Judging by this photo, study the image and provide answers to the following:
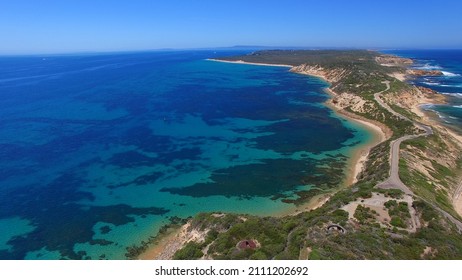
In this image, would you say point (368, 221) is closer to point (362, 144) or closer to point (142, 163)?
point (362, 144)

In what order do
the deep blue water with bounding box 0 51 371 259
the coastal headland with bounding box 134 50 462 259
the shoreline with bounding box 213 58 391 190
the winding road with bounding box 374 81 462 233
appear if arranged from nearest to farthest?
the coastal headland with bounding box 134 50 462 259 → the winding road with bounding box 374 81 462 233 → the deep blue water with bounding box 0 51 371 259 → the shoreline with bounding box 213 58 391 190

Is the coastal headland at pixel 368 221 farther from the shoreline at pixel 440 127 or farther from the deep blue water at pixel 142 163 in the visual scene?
the deep blue water at pixel 142 163

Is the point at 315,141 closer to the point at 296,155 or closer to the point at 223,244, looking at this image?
the point at 296,155

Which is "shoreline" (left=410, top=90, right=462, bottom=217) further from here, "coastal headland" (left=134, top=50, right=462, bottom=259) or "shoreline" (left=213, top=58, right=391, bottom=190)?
"shoreline" (left=213, top=58, right=391, bottom=190)

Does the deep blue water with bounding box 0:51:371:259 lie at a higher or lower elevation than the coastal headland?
lower

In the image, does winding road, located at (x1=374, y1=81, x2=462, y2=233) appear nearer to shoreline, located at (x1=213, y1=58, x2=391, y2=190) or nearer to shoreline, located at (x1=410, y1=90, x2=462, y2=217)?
shoreline, located at (x1=213, y1=58, x2=391, y2=190)

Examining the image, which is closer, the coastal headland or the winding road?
the coastal headland

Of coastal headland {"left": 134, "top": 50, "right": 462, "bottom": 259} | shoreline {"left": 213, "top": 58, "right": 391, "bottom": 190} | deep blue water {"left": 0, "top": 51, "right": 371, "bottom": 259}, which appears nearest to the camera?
coastal headland {"left": 134, "top": 50, "right": 462, "bottom": 259}

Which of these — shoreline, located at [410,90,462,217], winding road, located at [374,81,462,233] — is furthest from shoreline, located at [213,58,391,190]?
shoreline, located at [410,90,462,217]

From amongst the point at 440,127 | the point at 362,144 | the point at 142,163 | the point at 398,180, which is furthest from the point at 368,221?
the point at 440,127
